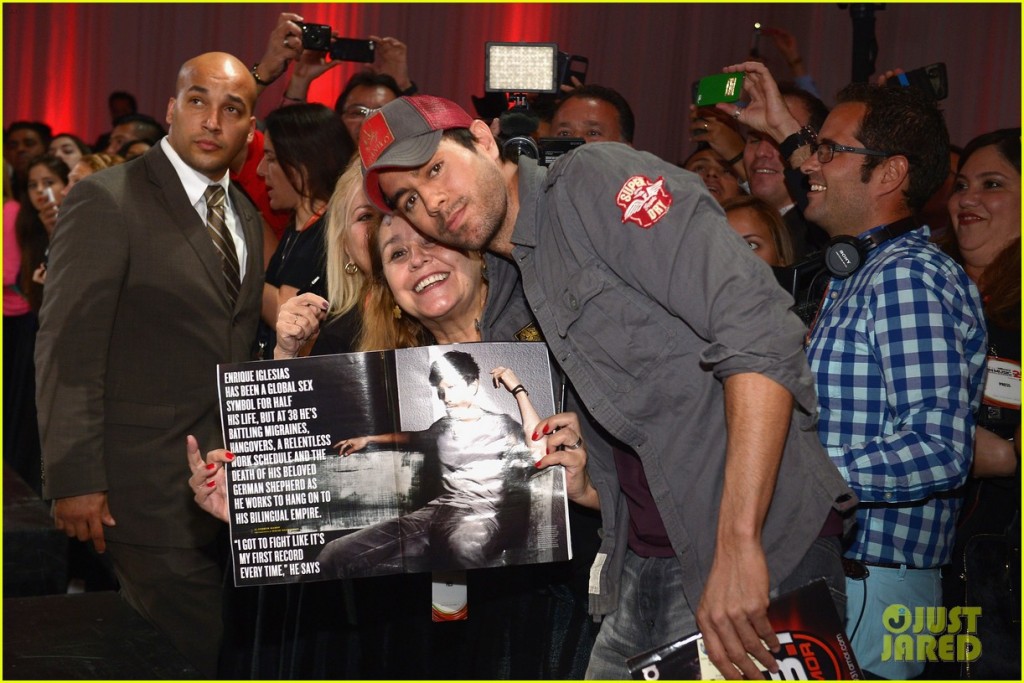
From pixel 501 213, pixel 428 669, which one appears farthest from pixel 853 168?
pixel 428 669

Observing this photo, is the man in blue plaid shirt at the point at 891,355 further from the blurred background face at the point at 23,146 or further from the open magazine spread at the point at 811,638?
the blurred background face at the point at 23,146

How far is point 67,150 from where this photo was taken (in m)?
7.55

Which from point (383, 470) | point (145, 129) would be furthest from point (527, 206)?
point (145, 129)

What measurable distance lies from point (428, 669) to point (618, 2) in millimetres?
7992

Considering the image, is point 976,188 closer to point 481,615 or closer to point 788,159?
point 788,159

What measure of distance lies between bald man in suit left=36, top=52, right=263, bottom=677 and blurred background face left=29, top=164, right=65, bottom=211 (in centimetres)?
Result: 328

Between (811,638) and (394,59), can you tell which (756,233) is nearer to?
(811,638)

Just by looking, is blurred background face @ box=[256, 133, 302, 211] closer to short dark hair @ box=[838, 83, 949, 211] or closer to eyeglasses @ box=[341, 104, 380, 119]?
eyeglasses @ box=[341, 104, 380, 119]

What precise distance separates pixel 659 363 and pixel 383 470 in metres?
0.65

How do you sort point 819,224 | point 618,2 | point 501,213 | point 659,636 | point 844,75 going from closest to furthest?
point 659,636 → point 501,213 → point 819,224 → point 844,75 → point 618,2

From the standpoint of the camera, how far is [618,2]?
974 cm

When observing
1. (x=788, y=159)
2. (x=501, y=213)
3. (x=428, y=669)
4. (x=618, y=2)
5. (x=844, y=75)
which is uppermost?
(x=618, y=2)

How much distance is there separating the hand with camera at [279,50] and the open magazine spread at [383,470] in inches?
123

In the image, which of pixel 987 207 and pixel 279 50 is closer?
pixel 987 207
